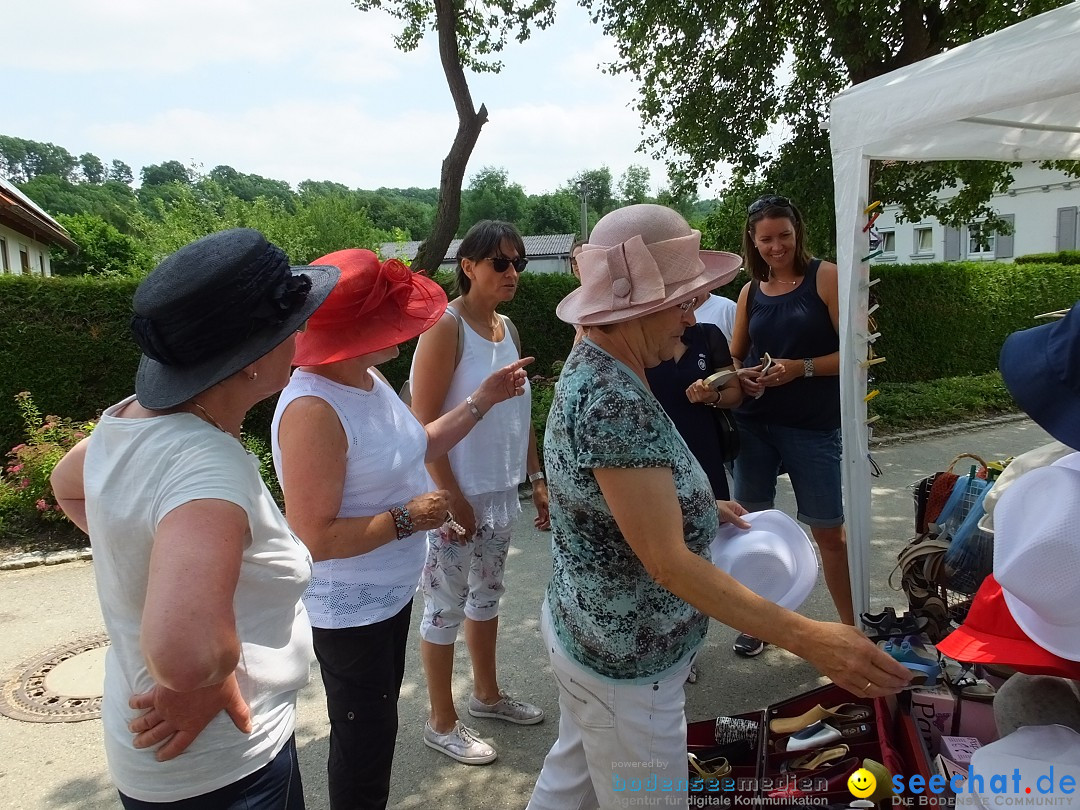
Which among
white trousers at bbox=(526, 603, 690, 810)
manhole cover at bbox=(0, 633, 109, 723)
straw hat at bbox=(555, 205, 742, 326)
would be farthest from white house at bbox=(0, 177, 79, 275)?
white trousers at bbox=(526, 603, 690, 810)

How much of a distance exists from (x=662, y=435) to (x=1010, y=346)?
71cm

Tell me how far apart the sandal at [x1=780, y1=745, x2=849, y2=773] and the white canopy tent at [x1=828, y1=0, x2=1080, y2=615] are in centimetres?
61

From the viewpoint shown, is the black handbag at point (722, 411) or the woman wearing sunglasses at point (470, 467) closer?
the woman wearing sunglasses at point (470, 467)

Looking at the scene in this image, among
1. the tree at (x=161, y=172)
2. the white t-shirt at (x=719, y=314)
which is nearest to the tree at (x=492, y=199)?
the tree at (x=161, y=172)

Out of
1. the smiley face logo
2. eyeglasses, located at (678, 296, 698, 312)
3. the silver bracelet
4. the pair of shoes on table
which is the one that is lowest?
the smiley face logo

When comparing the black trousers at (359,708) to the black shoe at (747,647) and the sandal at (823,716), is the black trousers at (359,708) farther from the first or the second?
the black shoe at (747,647)

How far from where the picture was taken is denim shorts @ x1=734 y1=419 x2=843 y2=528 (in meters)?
3.24

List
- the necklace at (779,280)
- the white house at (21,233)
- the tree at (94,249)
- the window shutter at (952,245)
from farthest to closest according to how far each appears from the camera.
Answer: the tree at (94,249) < the window shutter at (952,245) < the white house at (21,233) < the necklace at (779,280)

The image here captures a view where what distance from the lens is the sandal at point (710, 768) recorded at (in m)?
2.20

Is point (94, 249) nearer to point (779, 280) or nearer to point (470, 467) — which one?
point (470, 467)

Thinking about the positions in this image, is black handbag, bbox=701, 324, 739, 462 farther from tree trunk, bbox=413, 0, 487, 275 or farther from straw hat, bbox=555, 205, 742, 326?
tree trunk, bbox=413, 0, 487, 275

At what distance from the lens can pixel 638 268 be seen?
1.53m

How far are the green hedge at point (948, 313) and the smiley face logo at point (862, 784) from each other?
10.6 m

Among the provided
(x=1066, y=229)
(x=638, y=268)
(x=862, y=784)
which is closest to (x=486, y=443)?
(x=638, y=268)
